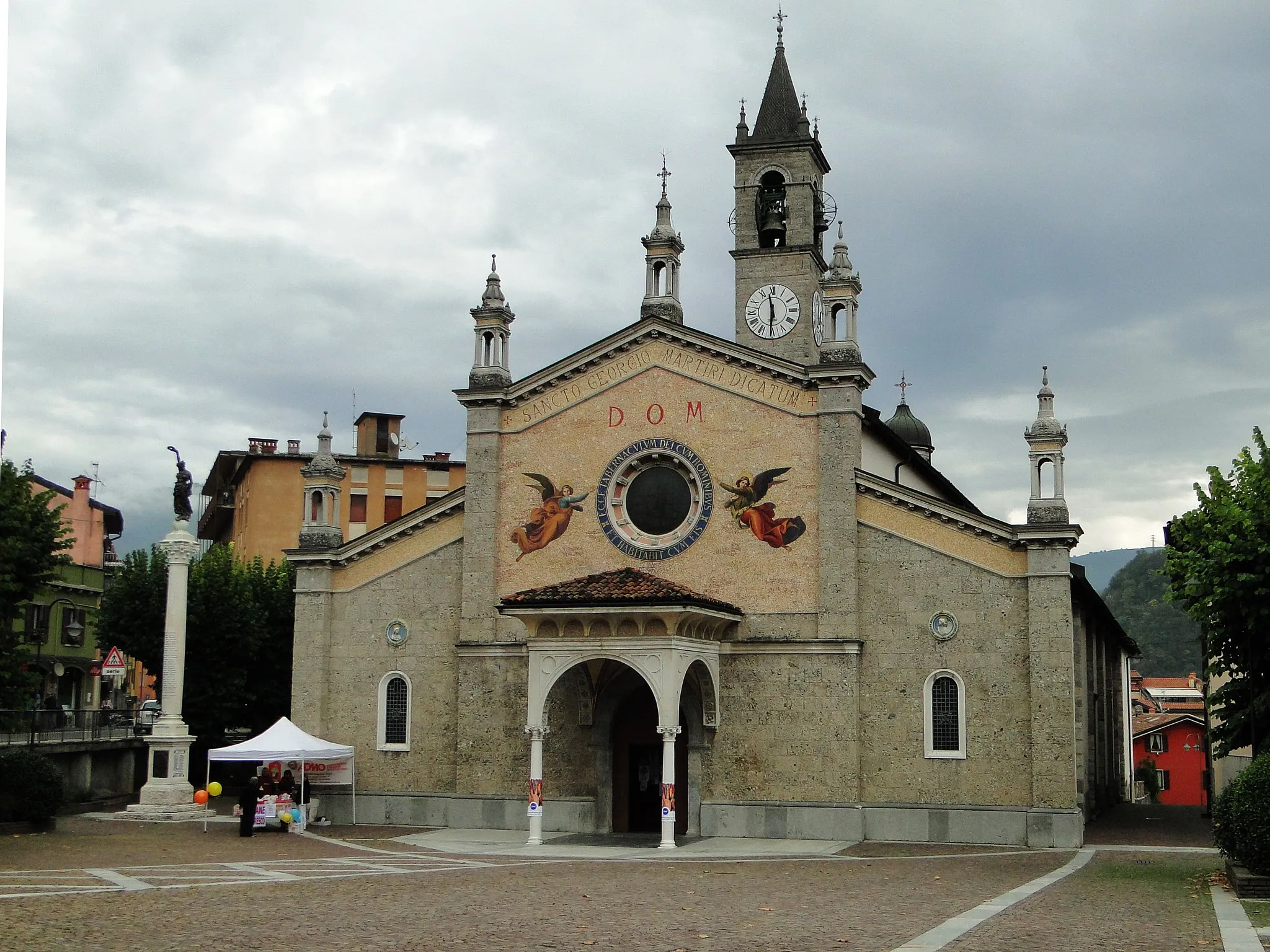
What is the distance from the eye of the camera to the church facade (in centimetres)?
3006

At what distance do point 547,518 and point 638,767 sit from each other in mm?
6443

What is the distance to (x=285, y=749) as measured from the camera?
3195cm

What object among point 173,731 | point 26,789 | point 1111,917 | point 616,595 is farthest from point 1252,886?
point 173,731

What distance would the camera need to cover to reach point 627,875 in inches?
936

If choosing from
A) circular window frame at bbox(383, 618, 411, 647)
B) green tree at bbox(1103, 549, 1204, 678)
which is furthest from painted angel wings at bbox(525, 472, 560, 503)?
green tree at bbox(1103, 549, 1204, 678)

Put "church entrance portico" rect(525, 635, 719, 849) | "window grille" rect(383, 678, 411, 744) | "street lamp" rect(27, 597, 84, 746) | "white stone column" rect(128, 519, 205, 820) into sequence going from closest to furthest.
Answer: "church entrance portico" rect(525, 635, 719, 849) → "window grille" rect(383, 678, 411, 744) → "white stone column" rect(128, 519, 205, 820) → "street lamp" rect(27, 597, 84, 746)

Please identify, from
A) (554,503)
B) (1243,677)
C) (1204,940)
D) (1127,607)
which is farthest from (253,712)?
(1127,607)

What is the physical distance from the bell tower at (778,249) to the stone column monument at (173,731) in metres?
16.4

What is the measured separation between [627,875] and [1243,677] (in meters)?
11.8

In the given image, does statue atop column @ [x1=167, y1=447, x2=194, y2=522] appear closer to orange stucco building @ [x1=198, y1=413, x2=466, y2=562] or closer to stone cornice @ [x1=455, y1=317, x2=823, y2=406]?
stone cornice @ [x1=455, y1=317, x2=823, y2=406]

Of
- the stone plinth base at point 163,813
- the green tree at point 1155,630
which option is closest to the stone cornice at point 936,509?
the stone plinth base at point 163,813

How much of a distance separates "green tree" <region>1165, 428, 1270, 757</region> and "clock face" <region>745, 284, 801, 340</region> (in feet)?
46.7

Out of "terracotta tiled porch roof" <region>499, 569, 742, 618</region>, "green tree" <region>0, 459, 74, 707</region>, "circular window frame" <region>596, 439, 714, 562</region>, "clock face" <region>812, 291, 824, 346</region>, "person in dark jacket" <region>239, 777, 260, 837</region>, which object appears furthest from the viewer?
"clock face" <region>812, 291, 824, 346</region>

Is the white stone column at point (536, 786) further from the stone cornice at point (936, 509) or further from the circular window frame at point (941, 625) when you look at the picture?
the stone cornice at point (936, 509)
